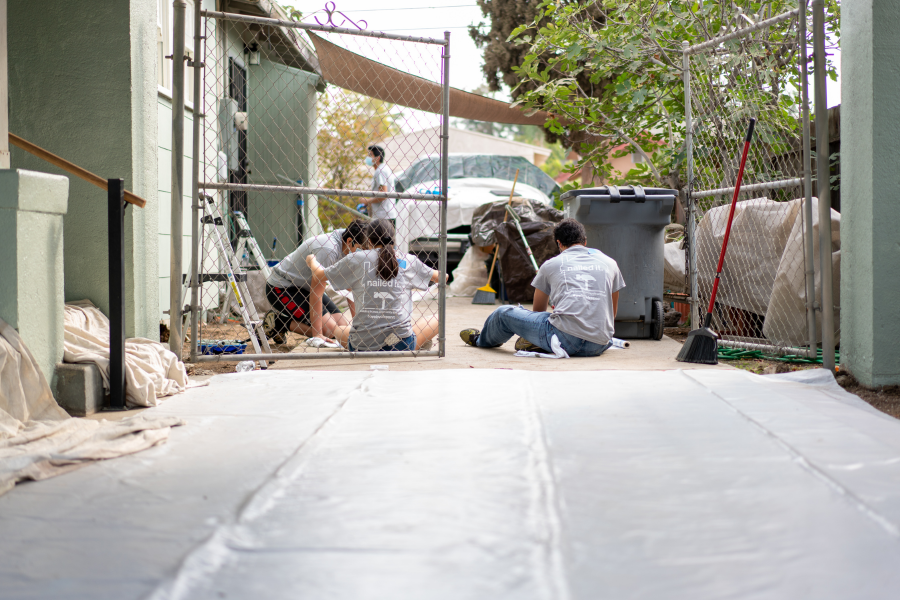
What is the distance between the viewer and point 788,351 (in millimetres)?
4902

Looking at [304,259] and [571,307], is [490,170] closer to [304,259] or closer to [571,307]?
[304,259]

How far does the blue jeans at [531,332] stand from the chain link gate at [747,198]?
1116mm

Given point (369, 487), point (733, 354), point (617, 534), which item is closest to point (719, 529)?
point (617, 534)

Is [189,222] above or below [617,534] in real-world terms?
above

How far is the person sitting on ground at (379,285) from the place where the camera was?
4816mm

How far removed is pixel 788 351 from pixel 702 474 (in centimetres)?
291

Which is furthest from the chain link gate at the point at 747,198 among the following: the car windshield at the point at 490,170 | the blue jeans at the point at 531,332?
the car windshield at the point at 490,170

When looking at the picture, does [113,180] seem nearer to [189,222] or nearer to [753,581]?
[753,581]

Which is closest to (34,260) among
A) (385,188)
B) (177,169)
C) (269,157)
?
(177,169)

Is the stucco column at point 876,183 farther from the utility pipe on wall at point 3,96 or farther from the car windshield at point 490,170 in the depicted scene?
the car windshield at point 490,170

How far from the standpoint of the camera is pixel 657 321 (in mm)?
6117

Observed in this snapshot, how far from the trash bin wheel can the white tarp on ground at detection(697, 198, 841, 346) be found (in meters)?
0.46

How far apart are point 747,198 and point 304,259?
360 centimetres

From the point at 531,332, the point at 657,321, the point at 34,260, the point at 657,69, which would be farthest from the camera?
the point at 657,69
